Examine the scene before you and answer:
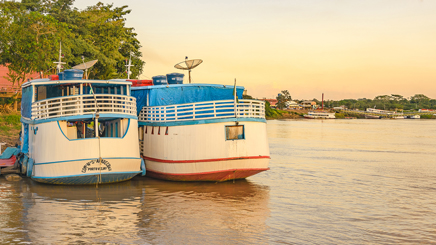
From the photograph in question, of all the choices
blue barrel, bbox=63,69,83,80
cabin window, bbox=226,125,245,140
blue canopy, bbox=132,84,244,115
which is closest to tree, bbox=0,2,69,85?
blue barrel, bbox=63,69,83,80

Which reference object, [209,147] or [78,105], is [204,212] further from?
[78,105]

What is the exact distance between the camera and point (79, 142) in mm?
16000

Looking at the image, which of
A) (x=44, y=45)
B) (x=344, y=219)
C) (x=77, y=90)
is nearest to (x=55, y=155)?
(x=77, y=90)

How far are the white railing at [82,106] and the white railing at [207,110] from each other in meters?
1.43

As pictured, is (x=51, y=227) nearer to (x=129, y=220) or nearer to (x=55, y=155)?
(x=129, y=220)

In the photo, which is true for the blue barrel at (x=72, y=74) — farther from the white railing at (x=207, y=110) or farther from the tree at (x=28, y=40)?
the tree at (x=28, y=40)

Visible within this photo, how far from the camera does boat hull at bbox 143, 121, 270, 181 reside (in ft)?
56.2

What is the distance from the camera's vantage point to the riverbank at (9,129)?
96.8 feet

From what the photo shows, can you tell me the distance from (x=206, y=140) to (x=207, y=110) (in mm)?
1313

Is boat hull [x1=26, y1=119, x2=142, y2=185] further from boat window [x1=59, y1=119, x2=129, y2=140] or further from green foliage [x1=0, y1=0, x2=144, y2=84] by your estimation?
green foliage [x1=0, y1=0, x2=144, y2=84]

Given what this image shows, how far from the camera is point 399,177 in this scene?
22250 millimetres

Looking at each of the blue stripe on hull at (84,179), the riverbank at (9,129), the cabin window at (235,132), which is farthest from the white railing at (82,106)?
the riverbank at (9,129)

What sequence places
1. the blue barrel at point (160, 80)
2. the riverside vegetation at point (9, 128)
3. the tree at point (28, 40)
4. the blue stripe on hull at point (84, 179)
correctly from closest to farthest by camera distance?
the blue stripe on hull at point (84, 179) < the blue barrel at point (160, 80) < the riverside vegetation at point (9, 128) < the tree at point (28, 40)

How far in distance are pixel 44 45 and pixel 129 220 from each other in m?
32.2
